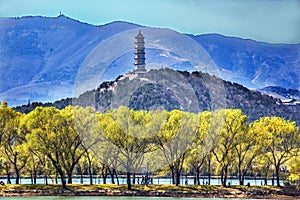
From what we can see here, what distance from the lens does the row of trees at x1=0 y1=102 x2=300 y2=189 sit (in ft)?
272

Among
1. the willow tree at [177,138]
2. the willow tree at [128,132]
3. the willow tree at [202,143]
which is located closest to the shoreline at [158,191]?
the willow tree at [128,132]

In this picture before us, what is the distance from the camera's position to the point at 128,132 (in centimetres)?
8362

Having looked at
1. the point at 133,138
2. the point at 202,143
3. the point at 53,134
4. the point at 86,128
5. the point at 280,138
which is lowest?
the point at 202,143

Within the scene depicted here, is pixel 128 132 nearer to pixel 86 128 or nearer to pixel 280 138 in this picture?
pixel 86 128

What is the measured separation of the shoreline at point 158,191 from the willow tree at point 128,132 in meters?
3.29

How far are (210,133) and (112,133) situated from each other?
506 inches

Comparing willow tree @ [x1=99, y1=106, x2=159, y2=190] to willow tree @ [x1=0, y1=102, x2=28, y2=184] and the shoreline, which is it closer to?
the shoreline

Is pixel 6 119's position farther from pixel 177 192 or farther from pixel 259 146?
pixel 259 146

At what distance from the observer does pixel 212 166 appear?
107438 millimetres

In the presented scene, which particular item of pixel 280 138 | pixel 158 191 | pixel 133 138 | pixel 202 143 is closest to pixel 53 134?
pixel 133 138

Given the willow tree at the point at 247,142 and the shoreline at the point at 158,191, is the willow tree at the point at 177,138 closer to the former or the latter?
the shoreline at the point at 158,191

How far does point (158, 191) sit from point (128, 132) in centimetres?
843

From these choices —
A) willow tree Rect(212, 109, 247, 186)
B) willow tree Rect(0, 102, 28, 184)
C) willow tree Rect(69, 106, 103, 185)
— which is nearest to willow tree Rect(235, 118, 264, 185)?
willow tree Rect(212, 109, 247, 186)

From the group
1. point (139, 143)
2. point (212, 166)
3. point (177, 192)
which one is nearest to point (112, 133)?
point (139, 143)
